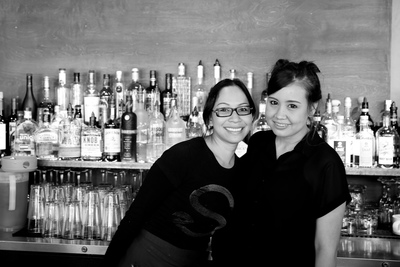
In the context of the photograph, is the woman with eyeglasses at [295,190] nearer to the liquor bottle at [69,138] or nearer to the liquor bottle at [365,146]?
the liquor bottle at [365,146]

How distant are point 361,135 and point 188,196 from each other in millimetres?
1038

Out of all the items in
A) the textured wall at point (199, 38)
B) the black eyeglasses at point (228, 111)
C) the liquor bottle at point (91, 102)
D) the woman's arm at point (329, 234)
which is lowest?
the woman's arm at point (329, 234)

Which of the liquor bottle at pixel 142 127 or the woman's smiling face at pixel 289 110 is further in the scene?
the liquor bottle at pixel 142 127

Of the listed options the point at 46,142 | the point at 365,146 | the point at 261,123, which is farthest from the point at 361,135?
the point at 46,142

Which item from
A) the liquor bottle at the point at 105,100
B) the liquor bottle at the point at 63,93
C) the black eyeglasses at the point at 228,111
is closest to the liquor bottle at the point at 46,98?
the liquor bottle at the point at 63,93

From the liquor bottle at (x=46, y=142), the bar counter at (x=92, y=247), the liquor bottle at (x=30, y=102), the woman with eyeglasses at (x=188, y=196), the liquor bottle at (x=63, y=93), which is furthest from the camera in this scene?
the liquor bottle at (x=30, y=102)

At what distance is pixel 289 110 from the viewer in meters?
1.60

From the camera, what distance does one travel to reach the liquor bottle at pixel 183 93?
8.57ft

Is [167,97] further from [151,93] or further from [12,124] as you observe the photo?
[12,124]

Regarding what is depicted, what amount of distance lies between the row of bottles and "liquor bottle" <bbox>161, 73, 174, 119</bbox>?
769 mm

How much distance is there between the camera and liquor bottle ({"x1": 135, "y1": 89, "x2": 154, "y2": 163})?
2.48m

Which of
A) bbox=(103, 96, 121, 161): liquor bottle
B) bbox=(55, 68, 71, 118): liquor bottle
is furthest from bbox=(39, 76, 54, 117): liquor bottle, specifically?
bbox=(103, 96, 121, 161): liquor bottle

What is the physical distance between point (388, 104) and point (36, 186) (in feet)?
5.85

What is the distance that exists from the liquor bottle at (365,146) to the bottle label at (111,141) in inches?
45.6
